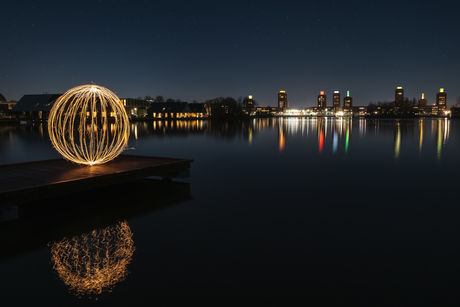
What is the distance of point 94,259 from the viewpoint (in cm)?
618

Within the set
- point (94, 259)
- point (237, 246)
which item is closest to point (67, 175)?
point (94, 259)

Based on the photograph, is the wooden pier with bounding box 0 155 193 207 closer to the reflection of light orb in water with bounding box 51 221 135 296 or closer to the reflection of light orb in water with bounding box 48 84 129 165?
the reflection of light orb in water with bounding box 48 84 129 165

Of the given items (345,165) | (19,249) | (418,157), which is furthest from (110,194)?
(418,157)

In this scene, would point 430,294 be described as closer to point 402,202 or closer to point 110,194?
point 402,202

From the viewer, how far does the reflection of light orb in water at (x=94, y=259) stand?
534cm

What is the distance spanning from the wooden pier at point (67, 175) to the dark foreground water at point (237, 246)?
683 mm

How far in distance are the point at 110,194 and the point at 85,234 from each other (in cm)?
366

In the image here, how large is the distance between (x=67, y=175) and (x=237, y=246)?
5.84 m

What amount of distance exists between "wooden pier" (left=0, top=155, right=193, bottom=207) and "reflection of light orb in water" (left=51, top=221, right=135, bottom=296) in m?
1.72

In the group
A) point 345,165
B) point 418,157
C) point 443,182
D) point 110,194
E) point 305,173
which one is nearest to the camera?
point 110,194

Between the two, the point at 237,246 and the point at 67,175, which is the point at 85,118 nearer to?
the point at 67,175

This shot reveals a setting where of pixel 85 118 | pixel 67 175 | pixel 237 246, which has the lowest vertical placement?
pixel 237 246

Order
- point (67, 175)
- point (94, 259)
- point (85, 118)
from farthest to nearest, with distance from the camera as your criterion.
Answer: point (85, 118) → point (67, 175) → point (94, 259)

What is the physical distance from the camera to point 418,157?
20328 mm
